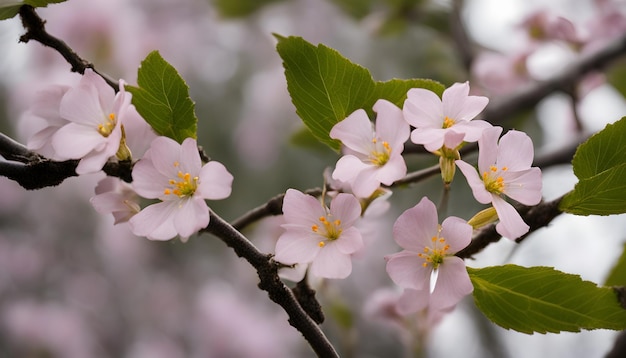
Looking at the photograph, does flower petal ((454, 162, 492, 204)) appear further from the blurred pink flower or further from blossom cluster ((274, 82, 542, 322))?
the blurred pink flower

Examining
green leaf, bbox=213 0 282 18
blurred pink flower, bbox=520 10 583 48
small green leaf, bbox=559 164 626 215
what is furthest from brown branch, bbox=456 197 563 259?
green leaf, bbox=213 0 282 18

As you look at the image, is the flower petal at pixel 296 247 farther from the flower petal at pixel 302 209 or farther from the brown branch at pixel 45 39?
the brown branch at pixel 45 39

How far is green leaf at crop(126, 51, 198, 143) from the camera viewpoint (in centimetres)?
30

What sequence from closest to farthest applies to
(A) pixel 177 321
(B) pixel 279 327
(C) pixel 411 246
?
(C) pixel 411 246 < (B) pixel 279 327 < (A) pixel 177 321

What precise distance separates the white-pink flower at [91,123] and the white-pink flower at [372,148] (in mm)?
104

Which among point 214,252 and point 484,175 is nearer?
point 484,175

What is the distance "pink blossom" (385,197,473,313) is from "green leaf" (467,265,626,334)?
2 cm

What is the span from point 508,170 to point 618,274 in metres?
0.18

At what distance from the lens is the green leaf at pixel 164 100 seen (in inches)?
11.9

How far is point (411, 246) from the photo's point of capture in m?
0.28

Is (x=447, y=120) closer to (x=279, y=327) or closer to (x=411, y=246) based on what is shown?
(x=411, y=246)

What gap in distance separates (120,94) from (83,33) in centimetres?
105

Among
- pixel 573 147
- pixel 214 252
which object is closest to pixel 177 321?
pixel 214 252

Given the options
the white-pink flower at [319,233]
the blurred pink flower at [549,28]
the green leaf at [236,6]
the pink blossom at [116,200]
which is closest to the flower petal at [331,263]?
the white-pink flower at [319,233]
